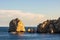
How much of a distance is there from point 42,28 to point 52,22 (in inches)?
375

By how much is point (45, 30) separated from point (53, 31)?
7.74 meters

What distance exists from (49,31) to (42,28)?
642cm

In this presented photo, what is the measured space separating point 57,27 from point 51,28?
507cm

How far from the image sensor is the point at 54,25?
19275 cm

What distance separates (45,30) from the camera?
651ft

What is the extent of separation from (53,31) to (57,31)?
321 centimetres

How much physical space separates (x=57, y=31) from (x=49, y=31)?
20.9 feet

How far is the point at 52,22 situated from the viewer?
198 metres

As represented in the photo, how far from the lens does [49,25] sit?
7761 inches

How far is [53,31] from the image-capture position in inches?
7623

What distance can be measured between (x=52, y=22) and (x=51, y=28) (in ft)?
28.0

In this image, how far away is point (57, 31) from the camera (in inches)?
7628

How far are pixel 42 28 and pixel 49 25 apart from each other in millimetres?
6185

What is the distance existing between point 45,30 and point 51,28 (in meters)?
9.03
